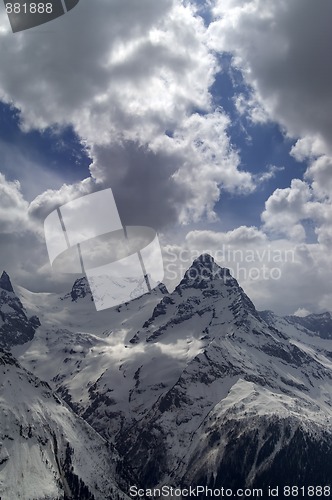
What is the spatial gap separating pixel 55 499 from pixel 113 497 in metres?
41.1

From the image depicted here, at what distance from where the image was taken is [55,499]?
532ft

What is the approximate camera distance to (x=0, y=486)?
159500 millimetres

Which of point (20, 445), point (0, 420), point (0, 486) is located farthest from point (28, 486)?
point (0, 420)

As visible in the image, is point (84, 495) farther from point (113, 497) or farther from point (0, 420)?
point (0, 420)

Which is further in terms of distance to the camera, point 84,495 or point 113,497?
point 113,497

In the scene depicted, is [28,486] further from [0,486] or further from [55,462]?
[55,462]

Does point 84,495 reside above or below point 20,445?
below

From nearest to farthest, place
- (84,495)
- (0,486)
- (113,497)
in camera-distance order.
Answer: (0,486), (84,495), (113,497)

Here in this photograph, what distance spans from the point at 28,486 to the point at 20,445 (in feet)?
75.4

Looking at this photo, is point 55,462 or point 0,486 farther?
point 55,462

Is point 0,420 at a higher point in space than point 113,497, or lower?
higher

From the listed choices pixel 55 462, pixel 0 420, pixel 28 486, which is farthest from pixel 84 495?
pixel 0 420

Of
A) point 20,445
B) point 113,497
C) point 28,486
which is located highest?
point 20,445

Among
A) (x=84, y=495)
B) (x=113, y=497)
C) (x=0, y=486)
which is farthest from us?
(x=113, y=497)
